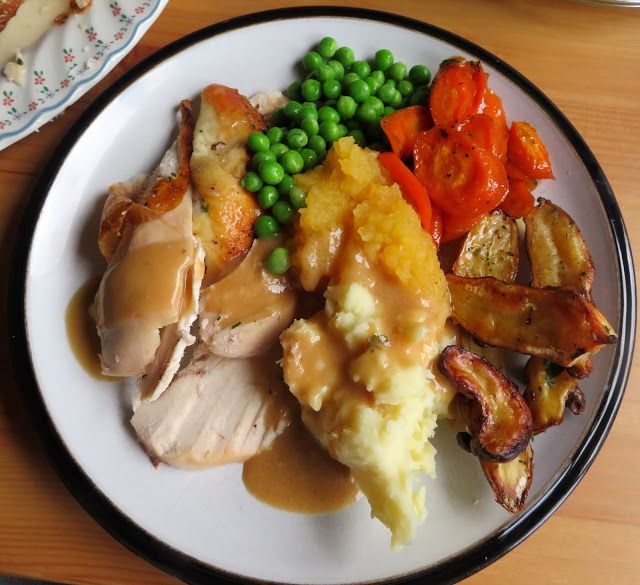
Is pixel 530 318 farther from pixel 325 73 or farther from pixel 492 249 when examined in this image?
pixel 325 73

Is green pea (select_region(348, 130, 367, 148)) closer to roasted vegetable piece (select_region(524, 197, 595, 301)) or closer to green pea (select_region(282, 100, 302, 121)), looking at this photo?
green pea (select_region(282, 100, 302, 121))

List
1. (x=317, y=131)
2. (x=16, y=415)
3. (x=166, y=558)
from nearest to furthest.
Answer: (x=166, y=558) < (x=16, y=415) < (x=317, y=131)

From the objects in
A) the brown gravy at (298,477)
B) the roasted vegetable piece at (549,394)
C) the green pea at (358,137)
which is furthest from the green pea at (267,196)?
the roasted vegetable piece at (549,394)

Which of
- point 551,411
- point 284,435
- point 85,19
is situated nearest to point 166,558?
point 284,435

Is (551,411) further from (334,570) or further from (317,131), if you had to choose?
(317,131)

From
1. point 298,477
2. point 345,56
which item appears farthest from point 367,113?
point 298,477

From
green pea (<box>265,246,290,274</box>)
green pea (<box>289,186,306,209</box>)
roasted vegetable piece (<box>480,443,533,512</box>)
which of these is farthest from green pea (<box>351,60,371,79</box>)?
roasted vegetable piece (<box>480,443,533,512</box>)
